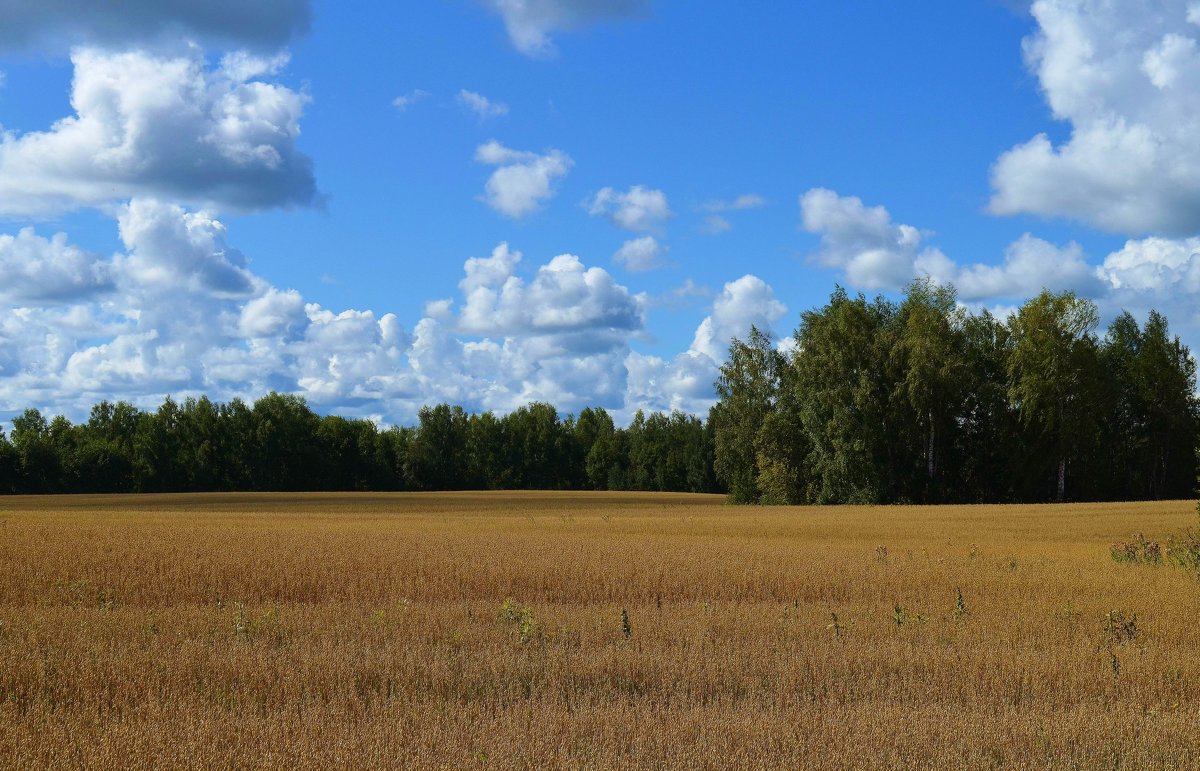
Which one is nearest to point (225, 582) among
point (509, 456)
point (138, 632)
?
point (138, 632)

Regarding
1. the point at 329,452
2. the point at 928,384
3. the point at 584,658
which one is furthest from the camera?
the point at 329,452

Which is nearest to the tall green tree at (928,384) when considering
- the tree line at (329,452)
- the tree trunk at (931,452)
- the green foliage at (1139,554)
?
the tree trunk at (931,452)

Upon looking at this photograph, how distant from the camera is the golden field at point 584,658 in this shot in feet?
26.2

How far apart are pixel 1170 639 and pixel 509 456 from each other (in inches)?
4604

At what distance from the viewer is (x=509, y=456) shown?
12838cm

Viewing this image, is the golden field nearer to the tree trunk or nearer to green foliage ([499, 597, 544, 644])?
green foliage ([499, 597, 544, 644])

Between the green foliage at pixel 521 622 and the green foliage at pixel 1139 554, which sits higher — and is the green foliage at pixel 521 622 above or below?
below

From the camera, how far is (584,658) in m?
11.1

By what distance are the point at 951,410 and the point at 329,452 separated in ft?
256

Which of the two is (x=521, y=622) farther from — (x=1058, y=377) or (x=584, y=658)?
(x=1058, y=377)

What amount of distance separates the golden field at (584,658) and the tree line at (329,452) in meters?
91.5

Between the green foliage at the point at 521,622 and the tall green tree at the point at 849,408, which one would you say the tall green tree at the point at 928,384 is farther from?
the green foliage at the point at 521,622

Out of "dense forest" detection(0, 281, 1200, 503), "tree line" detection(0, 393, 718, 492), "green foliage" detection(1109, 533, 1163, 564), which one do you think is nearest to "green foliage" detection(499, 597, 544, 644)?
"green foliage" detection(1109, 533, 1163, 564)

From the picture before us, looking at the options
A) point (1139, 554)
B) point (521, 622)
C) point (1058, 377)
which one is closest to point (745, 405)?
point (1058, 377)
